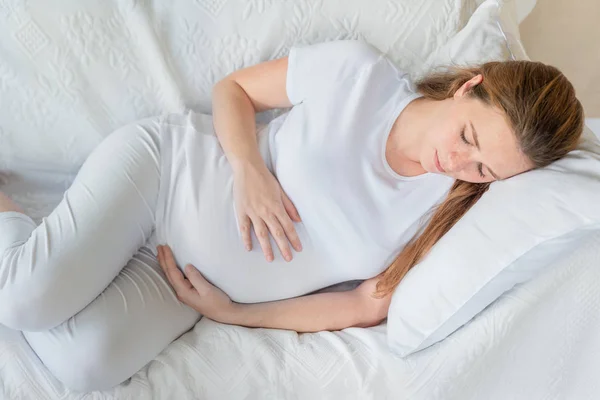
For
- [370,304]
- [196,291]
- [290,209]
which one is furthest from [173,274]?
[370,304]

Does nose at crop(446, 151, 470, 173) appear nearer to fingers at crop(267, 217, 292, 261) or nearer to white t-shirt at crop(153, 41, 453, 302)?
white t-shirt at crop(153, 41, 453, 302)

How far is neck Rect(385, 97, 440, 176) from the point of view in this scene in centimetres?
112

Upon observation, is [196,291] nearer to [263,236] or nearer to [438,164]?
[263,236]

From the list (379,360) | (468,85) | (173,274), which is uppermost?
(468,85)

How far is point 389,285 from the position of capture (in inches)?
44.9

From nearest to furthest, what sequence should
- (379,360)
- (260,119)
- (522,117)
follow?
(522,117)
(379,360)
(260,119)

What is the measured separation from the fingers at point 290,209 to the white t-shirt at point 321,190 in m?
0.01

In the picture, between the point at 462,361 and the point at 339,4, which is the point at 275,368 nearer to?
the point at 462,361

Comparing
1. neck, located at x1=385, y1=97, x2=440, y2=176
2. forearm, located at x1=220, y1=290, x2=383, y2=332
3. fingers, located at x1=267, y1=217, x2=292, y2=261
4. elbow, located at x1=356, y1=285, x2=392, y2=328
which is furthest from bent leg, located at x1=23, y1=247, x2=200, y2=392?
→ neck, located at x1=385, y1=97, x2=440, y2=176

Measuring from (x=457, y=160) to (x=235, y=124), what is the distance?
45 cm

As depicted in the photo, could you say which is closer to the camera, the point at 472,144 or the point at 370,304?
the point at 472,144

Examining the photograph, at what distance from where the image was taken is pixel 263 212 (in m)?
1.11

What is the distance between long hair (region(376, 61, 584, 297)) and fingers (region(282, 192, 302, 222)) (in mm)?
219

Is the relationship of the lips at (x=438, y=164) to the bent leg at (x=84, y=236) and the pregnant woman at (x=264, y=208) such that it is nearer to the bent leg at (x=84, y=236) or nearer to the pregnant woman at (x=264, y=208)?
the pregnant woman at (x=264, y=208)
